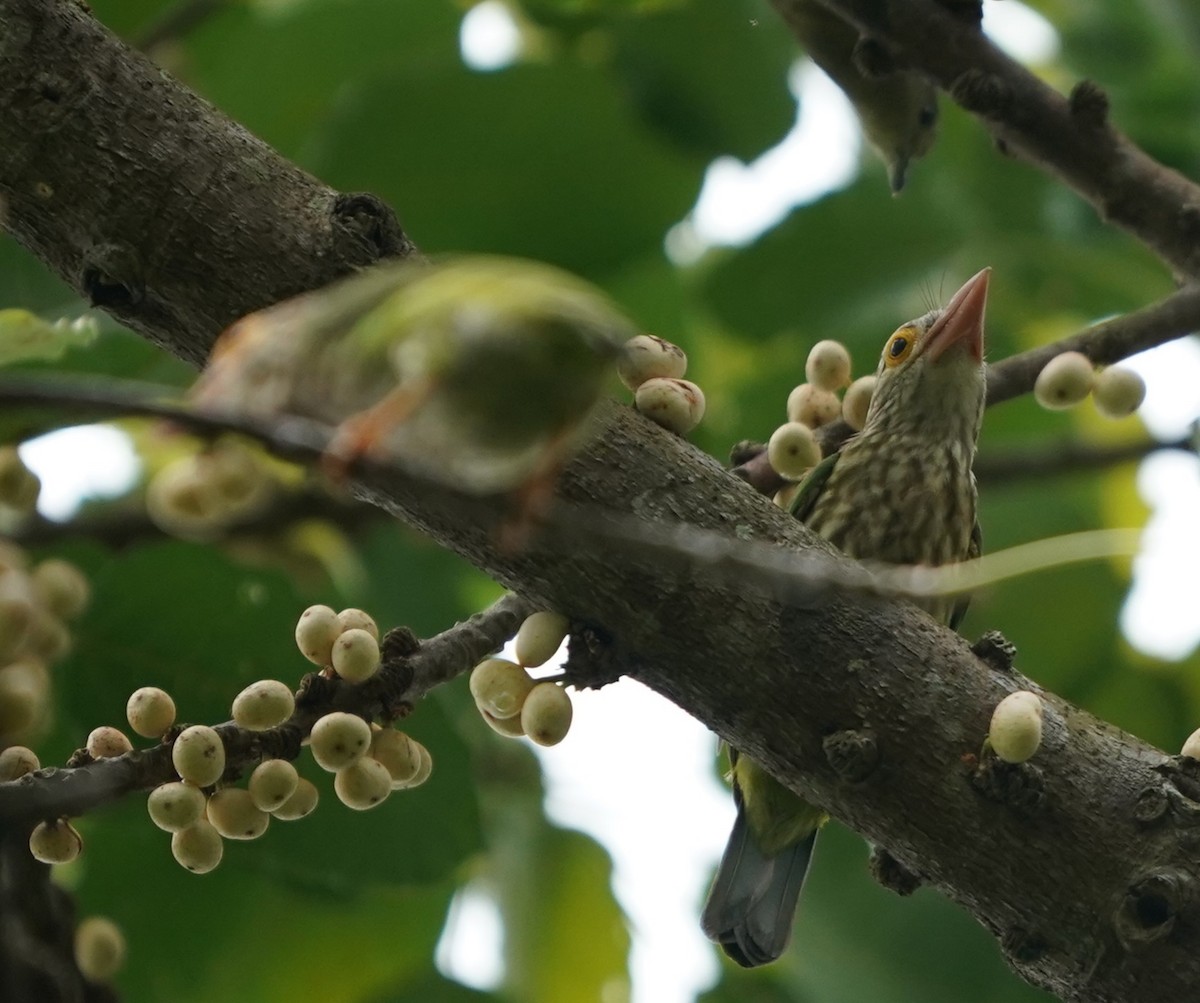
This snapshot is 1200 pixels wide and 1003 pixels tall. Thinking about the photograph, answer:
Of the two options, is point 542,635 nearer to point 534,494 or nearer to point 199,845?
point 199,845

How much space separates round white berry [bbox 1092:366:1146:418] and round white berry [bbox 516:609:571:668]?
0.88m

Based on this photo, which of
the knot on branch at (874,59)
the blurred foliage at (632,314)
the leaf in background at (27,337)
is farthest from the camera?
the blurred foliage at (632,314)

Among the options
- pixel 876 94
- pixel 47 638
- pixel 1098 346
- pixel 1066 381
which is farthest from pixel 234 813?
pixel 876 94

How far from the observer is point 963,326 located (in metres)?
2.90

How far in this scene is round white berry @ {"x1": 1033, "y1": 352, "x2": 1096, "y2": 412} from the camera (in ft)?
6.54

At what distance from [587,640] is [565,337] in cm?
73

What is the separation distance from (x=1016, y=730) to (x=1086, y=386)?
2.11 feet

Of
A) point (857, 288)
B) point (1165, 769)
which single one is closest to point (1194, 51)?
point (857, 288)

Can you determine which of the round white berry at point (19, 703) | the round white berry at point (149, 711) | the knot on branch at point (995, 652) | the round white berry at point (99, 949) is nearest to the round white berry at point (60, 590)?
the round white berry at point (19, 703)

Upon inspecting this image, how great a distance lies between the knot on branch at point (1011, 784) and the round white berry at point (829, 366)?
28.8 inches

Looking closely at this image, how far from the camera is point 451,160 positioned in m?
2.88

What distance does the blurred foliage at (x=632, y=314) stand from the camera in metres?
2.40

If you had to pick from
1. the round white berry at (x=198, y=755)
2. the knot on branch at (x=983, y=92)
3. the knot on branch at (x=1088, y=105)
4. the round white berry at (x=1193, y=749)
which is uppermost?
the knot on branch at (x=1088, y=105)

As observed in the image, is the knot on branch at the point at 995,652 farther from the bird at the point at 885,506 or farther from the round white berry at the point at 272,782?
the round white berry at the point at 272,782
